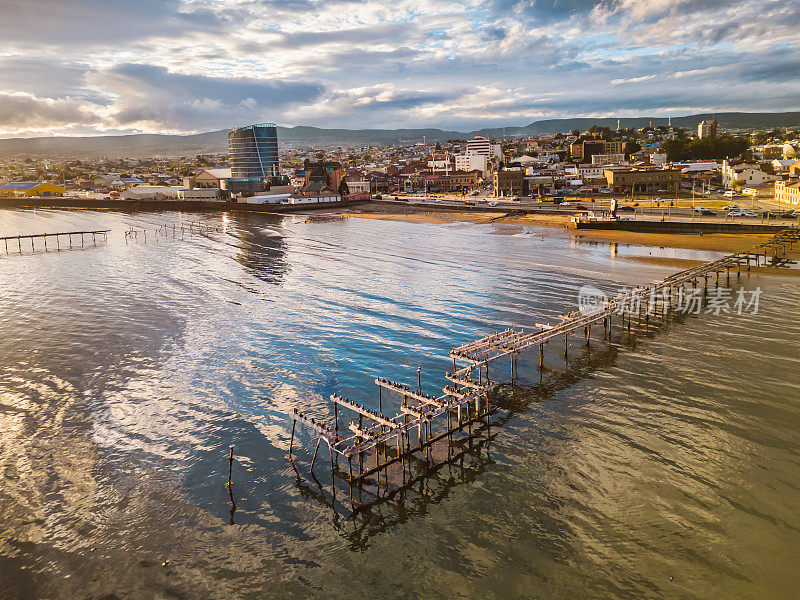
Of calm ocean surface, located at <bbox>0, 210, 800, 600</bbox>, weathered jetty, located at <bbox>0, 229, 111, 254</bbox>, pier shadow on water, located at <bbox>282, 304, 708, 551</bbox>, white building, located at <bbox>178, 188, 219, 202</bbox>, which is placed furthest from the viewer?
white building, located at <bbox>178, 188, 219, 202</bbox>

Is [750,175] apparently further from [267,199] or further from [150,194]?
[150,194]

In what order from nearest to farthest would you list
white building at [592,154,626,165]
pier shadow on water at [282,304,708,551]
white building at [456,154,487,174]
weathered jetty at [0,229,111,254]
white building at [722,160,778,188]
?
pier shadow on water at [282,304,708,551] < weathered jetty at [0,229,111,254] < white building at [722,160,778,188] < white building at [592,154,626,165] < white building at [456,154,487,174]

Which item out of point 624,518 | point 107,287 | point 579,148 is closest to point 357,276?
point 107,287

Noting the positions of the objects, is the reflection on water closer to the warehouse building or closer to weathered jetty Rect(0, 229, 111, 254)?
weathered jetty Rect(0, 229, 111, 254)

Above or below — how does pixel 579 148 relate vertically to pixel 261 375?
above

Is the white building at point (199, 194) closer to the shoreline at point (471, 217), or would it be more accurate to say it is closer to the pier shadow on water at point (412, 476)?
the shoreline at point (471, 217)

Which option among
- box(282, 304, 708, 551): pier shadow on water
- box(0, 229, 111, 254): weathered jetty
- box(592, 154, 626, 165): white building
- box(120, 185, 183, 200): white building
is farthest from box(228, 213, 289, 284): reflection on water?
box(592, 154, 626, 165): white building

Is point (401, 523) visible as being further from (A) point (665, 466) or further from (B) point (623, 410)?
(B) point (623, 410)
